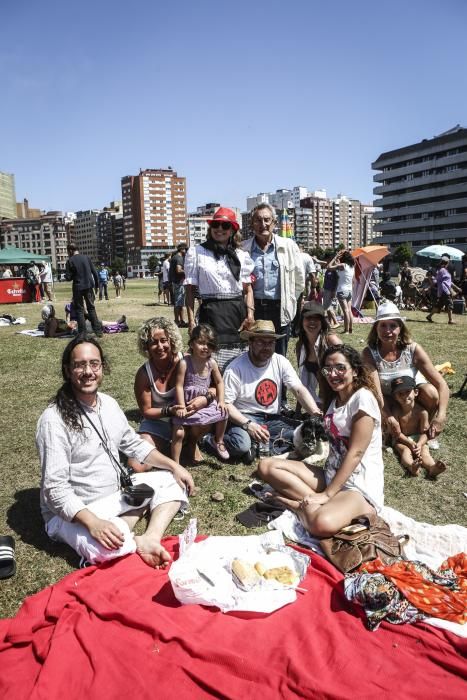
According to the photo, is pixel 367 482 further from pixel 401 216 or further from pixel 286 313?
pixel 401 216

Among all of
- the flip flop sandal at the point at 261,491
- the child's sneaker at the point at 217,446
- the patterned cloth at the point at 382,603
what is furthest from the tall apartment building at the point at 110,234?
the patterned cloth at the point at 382,603

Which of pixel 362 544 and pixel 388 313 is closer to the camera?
pixel 362 544

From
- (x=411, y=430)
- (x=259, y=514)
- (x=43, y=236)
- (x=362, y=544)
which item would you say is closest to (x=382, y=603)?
(x=362, y=544)

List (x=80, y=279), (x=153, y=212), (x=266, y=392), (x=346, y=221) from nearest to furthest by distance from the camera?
1. (x=266, y=392)
2. (x=80, y=279)
3. (x=153, y=212)
4. (x=346, y=221)

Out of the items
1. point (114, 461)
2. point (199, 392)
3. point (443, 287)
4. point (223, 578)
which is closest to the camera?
point (223, 578)

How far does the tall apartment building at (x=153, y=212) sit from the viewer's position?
5581 inches

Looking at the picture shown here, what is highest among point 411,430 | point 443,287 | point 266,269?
point 266,269

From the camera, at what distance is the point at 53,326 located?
12.6 metres

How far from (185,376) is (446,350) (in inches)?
287

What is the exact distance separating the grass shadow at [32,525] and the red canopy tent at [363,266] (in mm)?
11962

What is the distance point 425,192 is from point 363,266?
96.0 metres

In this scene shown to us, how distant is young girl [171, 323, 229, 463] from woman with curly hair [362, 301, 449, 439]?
1.57 m

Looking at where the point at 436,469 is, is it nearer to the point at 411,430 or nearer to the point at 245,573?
the point at 411,430

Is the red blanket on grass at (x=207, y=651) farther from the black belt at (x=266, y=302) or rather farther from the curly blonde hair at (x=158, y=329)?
the black belt at (x=266, y=302)
